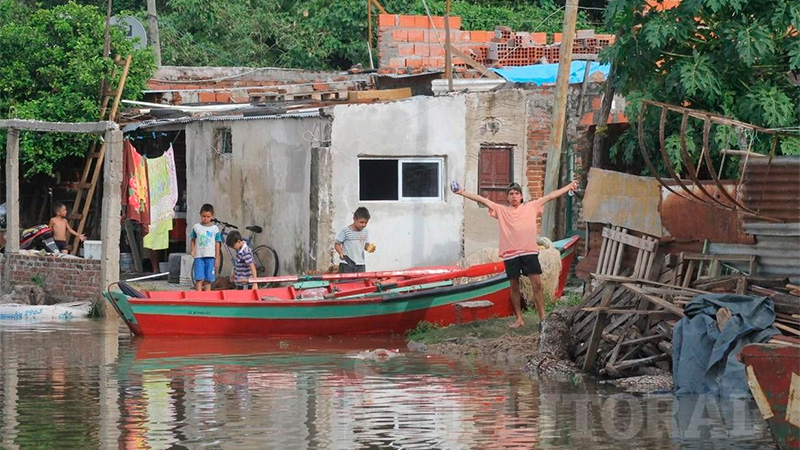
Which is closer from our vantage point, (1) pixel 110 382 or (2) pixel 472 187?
(1) pixel 110 382

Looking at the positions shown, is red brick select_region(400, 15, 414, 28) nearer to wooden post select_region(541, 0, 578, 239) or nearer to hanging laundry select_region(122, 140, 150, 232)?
hanging laundry select_region(122, 140, 150, 232)

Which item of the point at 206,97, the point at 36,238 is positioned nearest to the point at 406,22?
the point at 206,97

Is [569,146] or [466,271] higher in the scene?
[569,146]

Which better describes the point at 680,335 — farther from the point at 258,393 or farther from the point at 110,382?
the point at 110,382

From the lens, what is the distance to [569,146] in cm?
2183

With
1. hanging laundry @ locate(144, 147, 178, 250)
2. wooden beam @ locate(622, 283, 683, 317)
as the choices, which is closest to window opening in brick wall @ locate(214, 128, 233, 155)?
Answer: hanging laundry @ locate(144, 147, 178, 250)

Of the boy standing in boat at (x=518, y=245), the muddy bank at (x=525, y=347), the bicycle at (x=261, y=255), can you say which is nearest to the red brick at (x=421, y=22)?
the bicycle at (x=261, y=255)

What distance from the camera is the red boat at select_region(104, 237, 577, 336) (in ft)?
54.4

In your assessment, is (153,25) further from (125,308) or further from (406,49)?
(125,308)

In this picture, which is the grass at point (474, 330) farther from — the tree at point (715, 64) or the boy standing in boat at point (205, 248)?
the boy standing in boat at point (205, 248)

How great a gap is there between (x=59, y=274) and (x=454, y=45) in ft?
33.5

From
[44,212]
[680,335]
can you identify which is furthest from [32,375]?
[44,212]

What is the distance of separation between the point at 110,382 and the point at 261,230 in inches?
353

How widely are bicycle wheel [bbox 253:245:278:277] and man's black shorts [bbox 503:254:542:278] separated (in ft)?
21.3
